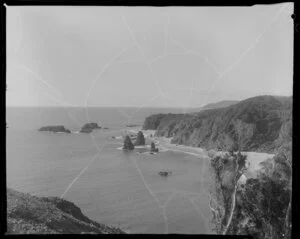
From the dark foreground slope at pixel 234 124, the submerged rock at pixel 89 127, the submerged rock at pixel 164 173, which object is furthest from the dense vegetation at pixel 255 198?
the submerged rock at pixel 89 127

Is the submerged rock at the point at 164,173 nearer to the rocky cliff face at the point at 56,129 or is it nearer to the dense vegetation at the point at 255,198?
the dense vegetation at the point at 255,198

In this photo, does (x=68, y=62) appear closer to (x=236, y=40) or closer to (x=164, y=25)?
(x=164, y=25)

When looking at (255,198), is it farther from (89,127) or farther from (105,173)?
(89,127)

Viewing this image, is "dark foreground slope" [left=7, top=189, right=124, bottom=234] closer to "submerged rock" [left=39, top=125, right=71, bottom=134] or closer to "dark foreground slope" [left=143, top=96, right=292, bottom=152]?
"submerged rock" [left=39, top=125, right=71, bottom=134]

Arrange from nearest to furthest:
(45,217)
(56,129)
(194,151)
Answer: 1. (45,217)
2. (56,129)
3. (194,151)

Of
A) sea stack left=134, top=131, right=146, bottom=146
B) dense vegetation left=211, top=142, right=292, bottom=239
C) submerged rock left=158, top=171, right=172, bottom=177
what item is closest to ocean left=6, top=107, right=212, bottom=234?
submerged rock left=158, top=171, right=172, bottom=177

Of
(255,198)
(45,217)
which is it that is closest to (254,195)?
(255,198)
